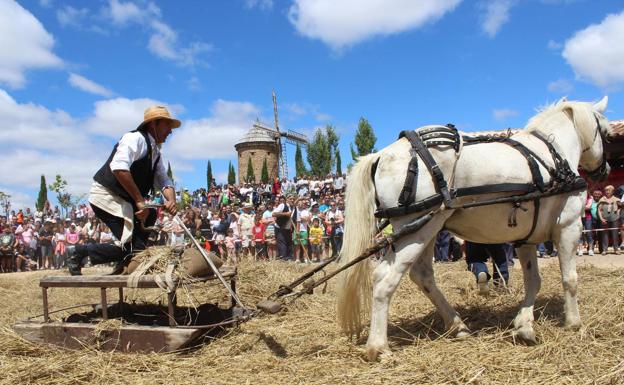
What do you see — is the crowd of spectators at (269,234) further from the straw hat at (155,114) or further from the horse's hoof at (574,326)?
the horse's hoof at (574,326)

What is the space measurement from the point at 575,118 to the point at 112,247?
14.4ft

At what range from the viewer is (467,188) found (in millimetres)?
3775

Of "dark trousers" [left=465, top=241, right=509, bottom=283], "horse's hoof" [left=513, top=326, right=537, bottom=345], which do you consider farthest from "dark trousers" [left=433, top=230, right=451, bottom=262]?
"horse's hoof" [left=513, top=326, right=537, bottom=345]

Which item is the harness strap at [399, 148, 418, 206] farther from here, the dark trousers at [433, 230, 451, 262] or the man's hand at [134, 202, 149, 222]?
the dark trousers at [433, 230, 451, 262]

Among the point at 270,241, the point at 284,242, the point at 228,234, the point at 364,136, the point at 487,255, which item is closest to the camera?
the point at 487,255

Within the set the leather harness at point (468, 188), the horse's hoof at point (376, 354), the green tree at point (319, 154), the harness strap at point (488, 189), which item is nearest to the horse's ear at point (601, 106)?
the leather harness at point (468, 188)

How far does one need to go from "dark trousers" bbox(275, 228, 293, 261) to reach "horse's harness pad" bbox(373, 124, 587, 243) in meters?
8.80

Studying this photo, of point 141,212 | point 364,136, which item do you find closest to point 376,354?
point 141,212

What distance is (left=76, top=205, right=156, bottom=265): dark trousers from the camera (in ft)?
14.6

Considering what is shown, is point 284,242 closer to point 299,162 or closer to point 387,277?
point 387,277

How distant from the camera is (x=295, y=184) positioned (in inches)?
993

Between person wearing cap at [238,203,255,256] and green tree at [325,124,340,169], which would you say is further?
green tree at [325,124,340,169]

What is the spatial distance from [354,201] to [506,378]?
5.46 feet

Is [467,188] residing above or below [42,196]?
below
